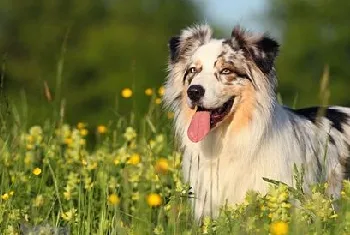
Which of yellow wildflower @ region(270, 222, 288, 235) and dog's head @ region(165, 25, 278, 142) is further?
dog's head @ region(165, 25, 278, 142)

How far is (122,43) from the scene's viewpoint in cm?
5425

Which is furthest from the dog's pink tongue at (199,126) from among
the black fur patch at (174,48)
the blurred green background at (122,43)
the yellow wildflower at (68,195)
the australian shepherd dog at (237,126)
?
the blurred green background at (122,43)

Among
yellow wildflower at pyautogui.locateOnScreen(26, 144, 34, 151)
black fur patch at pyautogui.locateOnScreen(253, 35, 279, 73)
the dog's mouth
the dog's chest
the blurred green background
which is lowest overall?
the dog's chest

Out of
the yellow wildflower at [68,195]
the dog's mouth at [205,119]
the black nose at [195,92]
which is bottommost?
the yellow wildflower at [68,195]

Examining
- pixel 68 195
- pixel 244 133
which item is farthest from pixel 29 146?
pixel 244 133

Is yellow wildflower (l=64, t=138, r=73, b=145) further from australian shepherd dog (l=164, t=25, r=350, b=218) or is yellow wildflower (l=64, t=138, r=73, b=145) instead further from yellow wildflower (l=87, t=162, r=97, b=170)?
australian shepherd dog (l=164, t=25, r=350, b=218)

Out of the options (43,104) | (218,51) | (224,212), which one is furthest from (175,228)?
(43,104)

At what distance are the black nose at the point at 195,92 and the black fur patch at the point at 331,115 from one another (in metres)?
1.12

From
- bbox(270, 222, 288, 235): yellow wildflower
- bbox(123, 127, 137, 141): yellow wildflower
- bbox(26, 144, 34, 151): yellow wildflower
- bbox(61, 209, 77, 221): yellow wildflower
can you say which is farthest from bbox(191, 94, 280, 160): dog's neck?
bbox(270, 222, 288, 235): yellow wildflower

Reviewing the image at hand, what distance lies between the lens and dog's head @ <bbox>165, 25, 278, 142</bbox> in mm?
7996

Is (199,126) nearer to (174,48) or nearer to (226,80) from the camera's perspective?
(226,80)

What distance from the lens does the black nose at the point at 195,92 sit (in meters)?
7.89

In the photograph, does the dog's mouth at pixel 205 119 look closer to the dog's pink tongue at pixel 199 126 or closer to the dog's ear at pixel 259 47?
the dog's pink tongue at pixel 199 126

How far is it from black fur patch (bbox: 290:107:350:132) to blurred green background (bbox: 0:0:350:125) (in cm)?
3428
